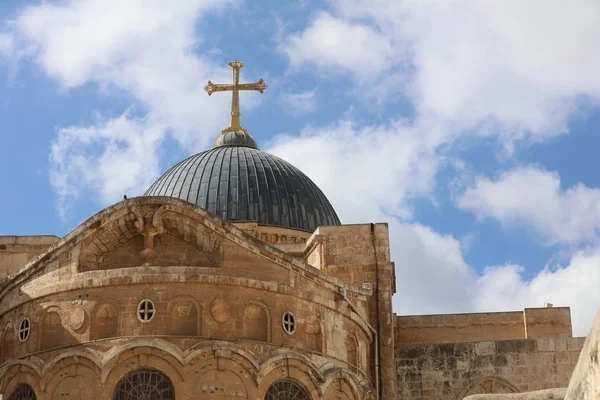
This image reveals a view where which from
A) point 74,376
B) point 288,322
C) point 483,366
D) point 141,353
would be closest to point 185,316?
point 141,353

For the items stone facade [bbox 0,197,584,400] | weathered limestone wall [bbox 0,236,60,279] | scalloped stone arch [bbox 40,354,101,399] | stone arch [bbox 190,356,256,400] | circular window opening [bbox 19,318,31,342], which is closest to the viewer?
stone arch [bbox 190,356,256,400]

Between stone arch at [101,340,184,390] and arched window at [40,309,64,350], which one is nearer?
stone arch at [101,340,184,390]

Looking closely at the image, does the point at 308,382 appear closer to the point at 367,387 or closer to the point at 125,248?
the point at 367,387

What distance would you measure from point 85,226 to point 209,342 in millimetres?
4181

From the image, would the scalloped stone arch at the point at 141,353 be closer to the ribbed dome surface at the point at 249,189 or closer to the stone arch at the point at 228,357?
the stone arch at the point at 228,357

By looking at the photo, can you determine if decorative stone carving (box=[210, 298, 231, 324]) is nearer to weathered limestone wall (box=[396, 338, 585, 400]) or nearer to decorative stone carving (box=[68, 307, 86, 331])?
decorative stone carving (box=[68, 307, 86, 331])

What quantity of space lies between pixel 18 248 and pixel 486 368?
1346cm

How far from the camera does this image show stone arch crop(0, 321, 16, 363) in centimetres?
2377

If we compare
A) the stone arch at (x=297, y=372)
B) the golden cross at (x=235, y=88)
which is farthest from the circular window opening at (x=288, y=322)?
the golden cross at (x=235, y=88)

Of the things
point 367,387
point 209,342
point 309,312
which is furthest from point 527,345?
point 209,342

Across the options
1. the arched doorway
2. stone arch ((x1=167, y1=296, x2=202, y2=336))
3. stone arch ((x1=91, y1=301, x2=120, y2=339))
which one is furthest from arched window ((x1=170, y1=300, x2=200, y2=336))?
stone arch ((x1=91, y1=301, x2=120, y2=339))

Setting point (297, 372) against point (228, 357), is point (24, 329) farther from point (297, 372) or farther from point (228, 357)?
point (297, 372)

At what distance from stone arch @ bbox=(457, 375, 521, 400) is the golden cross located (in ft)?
43.3

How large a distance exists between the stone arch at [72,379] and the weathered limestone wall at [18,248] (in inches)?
280
